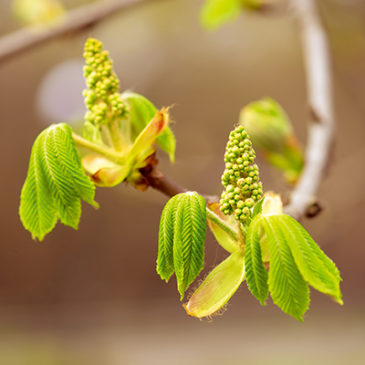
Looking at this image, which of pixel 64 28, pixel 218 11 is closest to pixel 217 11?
pixel 218 11

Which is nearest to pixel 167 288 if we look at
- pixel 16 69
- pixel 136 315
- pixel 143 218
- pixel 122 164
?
pixel 136 315

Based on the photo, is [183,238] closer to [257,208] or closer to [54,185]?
[257,208]

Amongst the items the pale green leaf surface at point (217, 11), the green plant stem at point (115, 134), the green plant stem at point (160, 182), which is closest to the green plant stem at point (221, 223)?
the green plant stem at point (160, 182)

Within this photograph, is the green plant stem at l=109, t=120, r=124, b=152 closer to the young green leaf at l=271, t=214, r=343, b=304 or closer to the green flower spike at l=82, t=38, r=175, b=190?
the green flower spike at l=82, t=38, r=175, b=190

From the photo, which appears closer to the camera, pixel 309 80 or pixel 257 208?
pixel 257 208

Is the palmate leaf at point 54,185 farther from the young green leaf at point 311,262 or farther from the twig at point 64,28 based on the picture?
the twig at point 64,28

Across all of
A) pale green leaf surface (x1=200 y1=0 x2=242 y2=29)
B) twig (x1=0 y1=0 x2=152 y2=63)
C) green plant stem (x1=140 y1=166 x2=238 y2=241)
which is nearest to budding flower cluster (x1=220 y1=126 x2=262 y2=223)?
green plant stem (x1=140 y1=166 x2=238 y2=241)
